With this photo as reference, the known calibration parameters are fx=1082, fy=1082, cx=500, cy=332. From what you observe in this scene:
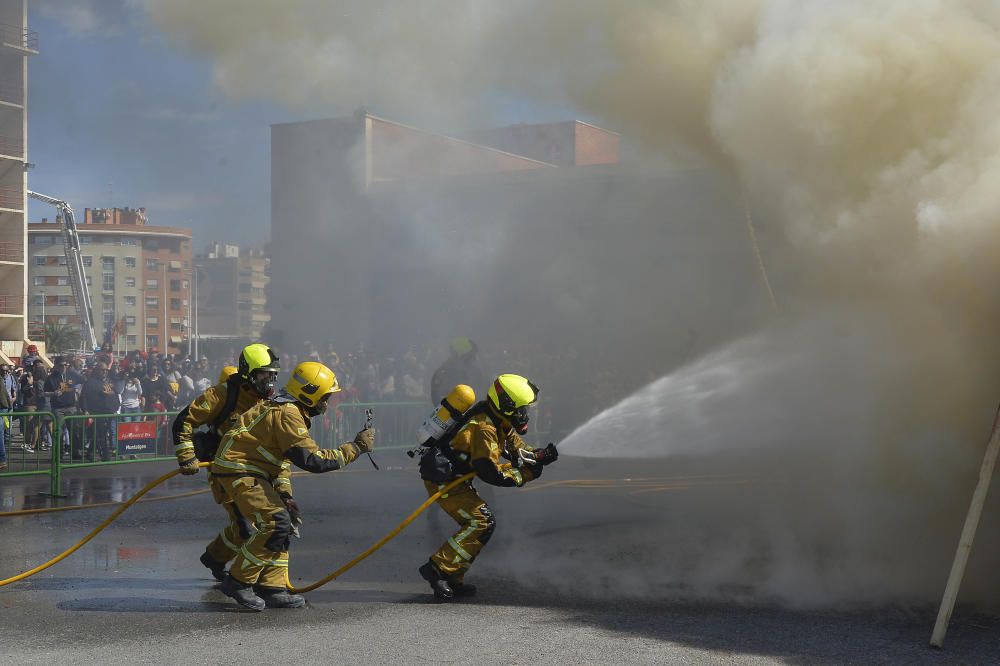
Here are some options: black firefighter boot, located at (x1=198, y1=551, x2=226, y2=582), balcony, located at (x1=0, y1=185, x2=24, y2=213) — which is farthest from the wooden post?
balcony, located at (x1=0, y1=185, x2=24, y2=213)

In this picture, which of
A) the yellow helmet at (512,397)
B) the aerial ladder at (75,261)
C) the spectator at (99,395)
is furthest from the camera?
the aerial ladder at (75,261)

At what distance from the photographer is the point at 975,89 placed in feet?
22.9

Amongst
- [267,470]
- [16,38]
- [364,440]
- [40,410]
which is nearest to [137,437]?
[40,410]

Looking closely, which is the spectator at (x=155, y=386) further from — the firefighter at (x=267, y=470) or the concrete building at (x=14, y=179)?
the concrete building at (x=14, y=179)

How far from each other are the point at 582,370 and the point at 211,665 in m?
13.5

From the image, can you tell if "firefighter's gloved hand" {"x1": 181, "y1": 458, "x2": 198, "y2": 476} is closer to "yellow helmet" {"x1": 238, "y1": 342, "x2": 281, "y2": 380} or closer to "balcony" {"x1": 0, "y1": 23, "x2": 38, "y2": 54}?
"yellow helmet" {"x1": 238, "y1": 342, "x2": 281, "y2": 380}

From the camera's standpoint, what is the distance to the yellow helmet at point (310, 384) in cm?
654

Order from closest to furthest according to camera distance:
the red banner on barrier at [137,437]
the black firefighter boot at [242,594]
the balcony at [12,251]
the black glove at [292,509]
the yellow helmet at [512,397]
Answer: the black firefighter boot at [242,594] < the yellow helmet at [512,397] < the black glove at [292,509] < the red banner on barrier at [137,437] < the balcony at [12,251]

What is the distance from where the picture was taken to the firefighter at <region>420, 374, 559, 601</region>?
655 centimetres

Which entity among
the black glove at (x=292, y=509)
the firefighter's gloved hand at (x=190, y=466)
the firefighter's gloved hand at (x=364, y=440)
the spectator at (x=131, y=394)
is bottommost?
the spectator at (x=131, y=394)

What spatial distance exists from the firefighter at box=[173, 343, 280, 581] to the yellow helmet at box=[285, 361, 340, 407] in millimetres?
404

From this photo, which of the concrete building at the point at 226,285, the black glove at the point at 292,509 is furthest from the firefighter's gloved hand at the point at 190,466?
the concrete building at the point at 226,285

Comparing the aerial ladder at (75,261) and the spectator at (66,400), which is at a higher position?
the aerial ladder at (75,261)

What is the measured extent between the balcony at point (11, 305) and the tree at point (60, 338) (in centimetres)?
1693
